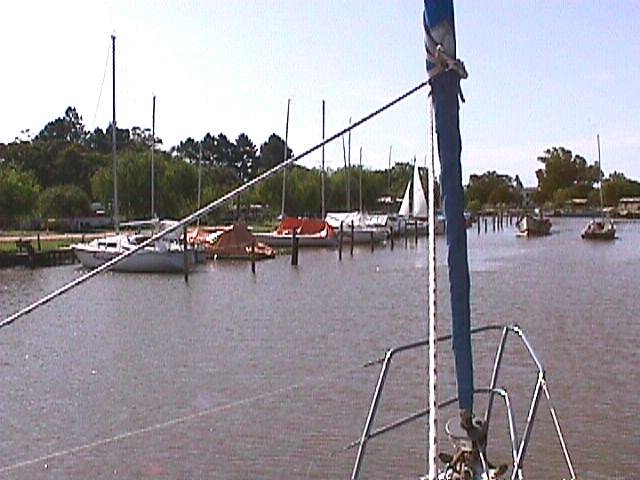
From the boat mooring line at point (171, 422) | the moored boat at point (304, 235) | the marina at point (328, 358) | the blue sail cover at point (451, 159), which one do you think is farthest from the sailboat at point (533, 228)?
the blue sail cover at point (451, 159)

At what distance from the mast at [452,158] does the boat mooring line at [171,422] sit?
8.95m

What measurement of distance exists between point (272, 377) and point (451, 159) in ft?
45.7

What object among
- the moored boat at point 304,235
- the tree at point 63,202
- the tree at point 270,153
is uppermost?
the tree at point 270,153

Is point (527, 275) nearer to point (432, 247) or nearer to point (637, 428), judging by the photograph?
point (637, 428)

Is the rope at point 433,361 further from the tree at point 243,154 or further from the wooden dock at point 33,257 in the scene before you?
the tree at point 243,154

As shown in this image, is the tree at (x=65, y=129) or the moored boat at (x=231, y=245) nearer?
the moored boat at (x=231, y=245)

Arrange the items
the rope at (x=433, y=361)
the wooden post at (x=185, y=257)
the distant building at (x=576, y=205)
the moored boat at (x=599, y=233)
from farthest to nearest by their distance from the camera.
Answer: the distant building at (x=576, y=205) < the moored boat at (x=599, y=233) < the wooden post at (x=185, y=257) < the rope at (x=433, y=361)

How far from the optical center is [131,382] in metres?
20.0

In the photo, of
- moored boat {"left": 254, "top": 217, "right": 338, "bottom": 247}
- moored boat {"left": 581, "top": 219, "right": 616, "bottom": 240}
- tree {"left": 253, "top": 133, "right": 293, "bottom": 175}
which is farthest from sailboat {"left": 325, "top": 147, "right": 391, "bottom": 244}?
tree {"left": 253, "top": 133, "right": 293, "bottom": 175}

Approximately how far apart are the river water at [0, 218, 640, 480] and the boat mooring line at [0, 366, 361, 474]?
0.04m

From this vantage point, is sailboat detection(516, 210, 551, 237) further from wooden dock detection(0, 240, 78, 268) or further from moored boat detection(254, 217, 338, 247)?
wooden dock detection(0, 240, 78, 268)

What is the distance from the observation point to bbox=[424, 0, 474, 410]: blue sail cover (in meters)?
6.53

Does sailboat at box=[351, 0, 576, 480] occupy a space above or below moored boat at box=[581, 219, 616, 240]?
above

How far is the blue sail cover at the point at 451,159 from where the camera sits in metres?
6.53
